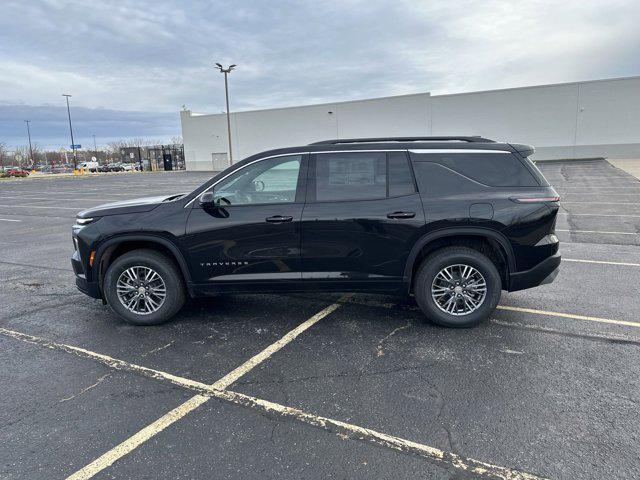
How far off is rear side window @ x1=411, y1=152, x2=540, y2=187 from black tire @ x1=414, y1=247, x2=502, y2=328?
743 millimetres

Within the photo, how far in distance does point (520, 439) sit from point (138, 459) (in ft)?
7.69

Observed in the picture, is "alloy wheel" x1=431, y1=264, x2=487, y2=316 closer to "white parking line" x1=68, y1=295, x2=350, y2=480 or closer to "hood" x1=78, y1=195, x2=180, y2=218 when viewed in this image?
"white parking line" x1=68, y1=295, x2=350, y2=480

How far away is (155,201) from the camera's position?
15.5 ft

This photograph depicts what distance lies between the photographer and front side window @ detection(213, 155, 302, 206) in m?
4.42

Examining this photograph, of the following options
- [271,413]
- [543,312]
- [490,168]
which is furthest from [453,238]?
[271,413]

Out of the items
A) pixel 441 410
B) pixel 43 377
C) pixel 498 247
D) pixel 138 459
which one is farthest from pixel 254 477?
pixel 498 247

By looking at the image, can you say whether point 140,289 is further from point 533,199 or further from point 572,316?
point 572,316

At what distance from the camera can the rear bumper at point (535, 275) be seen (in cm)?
430

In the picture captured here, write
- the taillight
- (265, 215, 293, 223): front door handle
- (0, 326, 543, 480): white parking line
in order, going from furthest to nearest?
(265, 215, 293, 223): front door handle → the taillight → (0, 326, 543, 480): white parking line

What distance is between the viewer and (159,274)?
4539 millimetres

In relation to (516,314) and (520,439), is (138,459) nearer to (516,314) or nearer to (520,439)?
(520,439)

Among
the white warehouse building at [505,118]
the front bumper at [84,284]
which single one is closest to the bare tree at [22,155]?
the white warehouse building at [505,118]

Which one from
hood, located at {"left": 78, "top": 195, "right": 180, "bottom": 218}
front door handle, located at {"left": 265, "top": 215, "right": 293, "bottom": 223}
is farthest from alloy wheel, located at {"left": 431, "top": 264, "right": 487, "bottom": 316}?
hood, located at {"left": 78, "top": 195, "right": 180, "bottom": 218}

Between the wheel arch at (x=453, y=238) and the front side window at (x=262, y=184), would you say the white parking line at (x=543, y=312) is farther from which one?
the front side window at (x=262, y=184)
